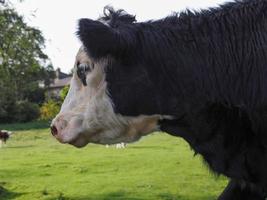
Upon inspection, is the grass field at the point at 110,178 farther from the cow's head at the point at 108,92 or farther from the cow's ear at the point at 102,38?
the cow's ear at the point at 102,38

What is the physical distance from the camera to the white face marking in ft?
10.9

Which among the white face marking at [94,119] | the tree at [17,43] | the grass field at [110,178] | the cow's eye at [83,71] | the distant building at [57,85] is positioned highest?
the cow's eye at [83,71]

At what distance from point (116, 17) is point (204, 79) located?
66 cm

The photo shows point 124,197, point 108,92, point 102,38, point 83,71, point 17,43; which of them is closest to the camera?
point 102,38

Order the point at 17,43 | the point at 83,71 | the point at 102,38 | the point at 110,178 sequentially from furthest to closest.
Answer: the point at 110,178
the point at 17,43
the point at 83,71
the point at 102,38

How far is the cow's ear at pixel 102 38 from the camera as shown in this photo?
3166 millimetres

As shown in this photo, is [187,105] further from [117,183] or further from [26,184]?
[26,184]

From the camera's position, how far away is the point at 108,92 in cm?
330

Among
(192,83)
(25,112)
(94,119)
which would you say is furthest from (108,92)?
(25,112)

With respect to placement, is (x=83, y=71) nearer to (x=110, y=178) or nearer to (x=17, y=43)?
(x=17, y=43)

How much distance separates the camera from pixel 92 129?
3.38m

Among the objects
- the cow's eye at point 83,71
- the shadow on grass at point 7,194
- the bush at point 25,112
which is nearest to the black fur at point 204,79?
the cow's eye at point 83,71

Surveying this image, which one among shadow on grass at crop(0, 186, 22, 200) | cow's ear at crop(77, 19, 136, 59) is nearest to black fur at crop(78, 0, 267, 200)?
cow's ear at crop(77, 19, 136, 59)

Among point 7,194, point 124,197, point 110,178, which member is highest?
point 124,197
